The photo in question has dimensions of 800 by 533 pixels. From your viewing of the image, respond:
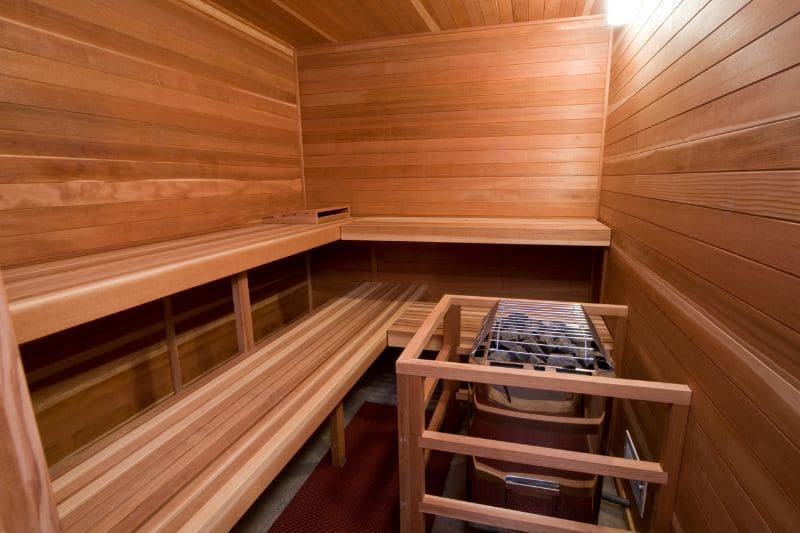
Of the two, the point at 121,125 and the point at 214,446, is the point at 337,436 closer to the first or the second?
the point at 214,446

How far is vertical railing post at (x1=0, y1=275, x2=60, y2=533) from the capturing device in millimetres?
642

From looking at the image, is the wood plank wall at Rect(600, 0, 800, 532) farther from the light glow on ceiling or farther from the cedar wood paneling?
the cedar wood paneling

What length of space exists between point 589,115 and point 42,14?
2555 millimetres

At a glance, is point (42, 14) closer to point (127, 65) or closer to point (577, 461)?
point (127, 65)

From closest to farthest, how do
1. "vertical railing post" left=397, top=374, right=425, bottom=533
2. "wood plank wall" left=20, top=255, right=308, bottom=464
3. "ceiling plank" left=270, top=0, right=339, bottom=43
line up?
"vertical railing post" left=397, top=374, right=425, bottom=533, "wood plank wall" left=20, top=255, right=308, bottom=464, "ceiling plank" left=270, top=0, right=339, bottom=43

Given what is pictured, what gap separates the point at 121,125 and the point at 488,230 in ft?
5.81

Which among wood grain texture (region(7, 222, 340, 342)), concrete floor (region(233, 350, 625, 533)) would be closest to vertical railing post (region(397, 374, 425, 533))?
concrete floor (region(233, 350, 625, 533))

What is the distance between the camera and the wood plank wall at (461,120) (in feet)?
7.97

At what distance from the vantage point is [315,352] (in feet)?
6.21

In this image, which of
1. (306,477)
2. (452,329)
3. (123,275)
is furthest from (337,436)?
(123,275)

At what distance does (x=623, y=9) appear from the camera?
5.94ft

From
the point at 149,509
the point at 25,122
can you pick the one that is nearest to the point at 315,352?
the point at 149,509

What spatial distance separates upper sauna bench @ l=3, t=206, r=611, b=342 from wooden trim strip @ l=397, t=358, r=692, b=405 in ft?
2.52

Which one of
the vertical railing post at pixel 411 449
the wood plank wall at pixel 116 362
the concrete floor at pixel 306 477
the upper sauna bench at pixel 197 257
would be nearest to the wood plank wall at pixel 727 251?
the concrete floor at pixel 306 477
